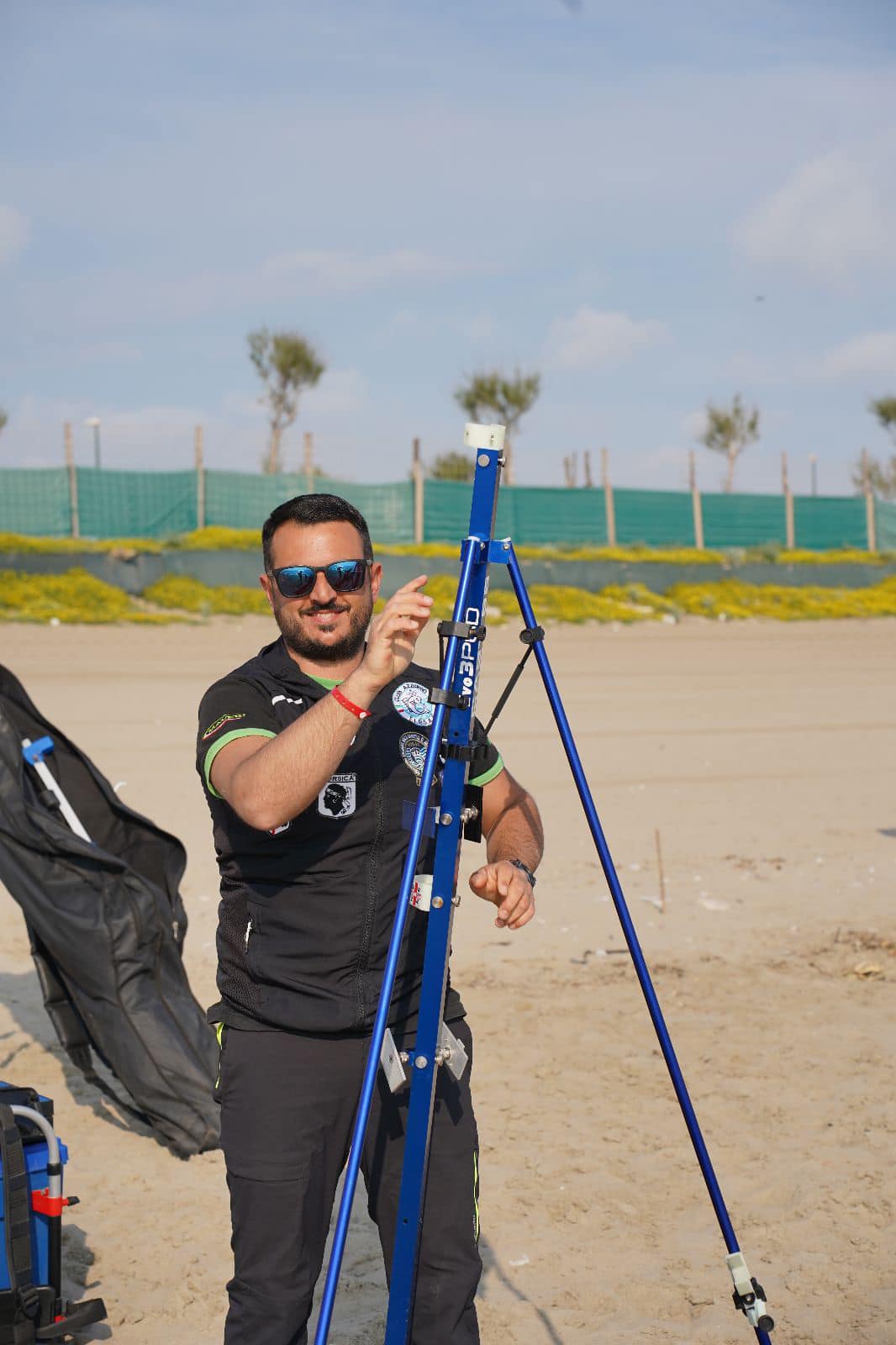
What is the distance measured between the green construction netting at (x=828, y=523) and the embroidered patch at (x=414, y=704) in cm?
2840

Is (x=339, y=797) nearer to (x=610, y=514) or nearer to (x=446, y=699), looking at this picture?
(x=446, y=699)

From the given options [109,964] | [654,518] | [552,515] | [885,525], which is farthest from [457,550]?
[109,964]

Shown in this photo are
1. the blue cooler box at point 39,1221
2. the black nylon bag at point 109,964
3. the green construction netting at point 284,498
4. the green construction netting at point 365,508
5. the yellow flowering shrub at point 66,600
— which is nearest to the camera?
the blue cooler box at point 39,1221

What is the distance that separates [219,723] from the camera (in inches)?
114

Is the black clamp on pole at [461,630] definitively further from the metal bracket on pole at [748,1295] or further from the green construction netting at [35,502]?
the green construction netting at [35,502]

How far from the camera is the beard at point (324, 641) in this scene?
297 centimetres

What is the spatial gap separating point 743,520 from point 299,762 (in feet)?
92.5

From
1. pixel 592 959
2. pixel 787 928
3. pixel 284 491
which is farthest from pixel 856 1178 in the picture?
pixel 284 491

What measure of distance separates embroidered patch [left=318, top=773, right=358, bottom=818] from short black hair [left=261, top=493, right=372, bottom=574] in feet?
1.51

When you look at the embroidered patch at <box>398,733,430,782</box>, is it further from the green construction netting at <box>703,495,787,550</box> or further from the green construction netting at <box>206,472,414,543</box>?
the green construction netting at <box>703,495,787,550</box>

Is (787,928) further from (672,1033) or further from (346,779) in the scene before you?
(346,779)

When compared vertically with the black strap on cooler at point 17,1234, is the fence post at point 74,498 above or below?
above

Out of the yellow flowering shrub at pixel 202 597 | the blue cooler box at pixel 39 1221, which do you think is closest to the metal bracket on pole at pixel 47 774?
the blue cooler box at pixel 39 1221

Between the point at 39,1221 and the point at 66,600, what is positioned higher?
the point at 66,600
